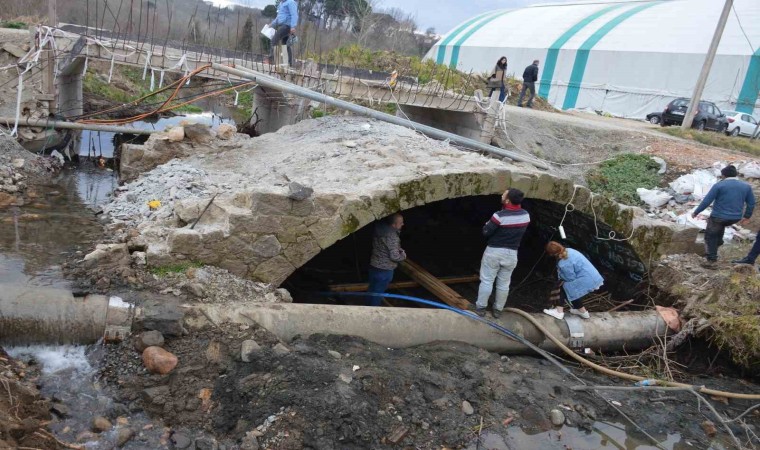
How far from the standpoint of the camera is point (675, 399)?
6.39m

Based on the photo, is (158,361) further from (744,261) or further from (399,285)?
(744,261)

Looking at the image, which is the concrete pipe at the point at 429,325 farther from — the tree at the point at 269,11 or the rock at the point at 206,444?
the tree at the point at 269,11

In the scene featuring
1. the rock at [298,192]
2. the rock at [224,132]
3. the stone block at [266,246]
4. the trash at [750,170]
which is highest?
the trash at [750,170]

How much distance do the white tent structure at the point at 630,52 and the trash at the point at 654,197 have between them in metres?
12.5

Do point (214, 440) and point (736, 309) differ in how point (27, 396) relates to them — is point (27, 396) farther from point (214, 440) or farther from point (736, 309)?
point (736, 309)

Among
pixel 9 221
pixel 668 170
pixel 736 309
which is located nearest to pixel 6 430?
pixel 9 221

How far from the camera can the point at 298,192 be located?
605 centimetres

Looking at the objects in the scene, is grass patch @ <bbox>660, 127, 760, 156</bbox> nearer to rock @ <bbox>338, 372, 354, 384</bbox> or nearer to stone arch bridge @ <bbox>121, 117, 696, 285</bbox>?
stone arch bridge @ <bbox>121, 117, 696, 285</bbox>

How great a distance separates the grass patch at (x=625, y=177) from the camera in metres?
13.6

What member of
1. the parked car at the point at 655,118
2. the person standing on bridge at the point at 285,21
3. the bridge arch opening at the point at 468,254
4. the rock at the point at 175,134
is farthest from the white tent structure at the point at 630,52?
the rock at the point at 175,134

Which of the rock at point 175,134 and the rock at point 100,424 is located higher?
the rock at point 175,134

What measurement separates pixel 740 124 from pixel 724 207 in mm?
16800

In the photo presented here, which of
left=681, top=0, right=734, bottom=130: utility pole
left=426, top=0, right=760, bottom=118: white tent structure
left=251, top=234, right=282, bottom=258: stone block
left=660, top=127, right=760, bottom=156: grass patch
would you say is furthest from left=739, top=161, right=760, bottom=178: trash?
left=426, top=0, right=760, bottom=118: white tent structure

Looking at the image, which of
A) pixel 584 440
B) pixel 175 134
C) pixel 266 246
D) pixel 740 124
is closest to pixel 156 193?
pixel 175 134
